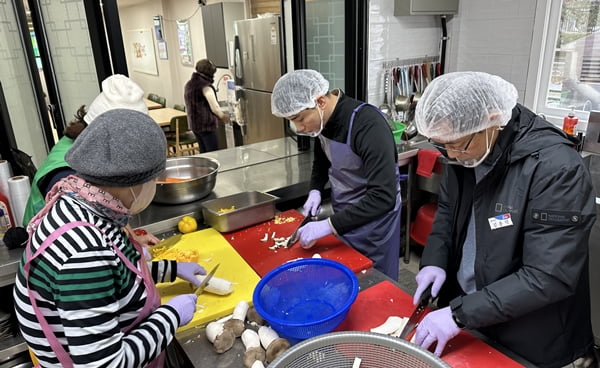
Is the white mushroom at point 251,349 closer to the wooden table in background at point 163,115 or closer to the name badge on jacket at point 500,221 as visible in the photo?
the name badge on jacket at point 500,221

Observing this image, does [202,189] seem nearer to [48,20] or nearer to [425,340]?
[48,20]

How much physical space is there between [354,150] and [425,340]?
0.88 metres

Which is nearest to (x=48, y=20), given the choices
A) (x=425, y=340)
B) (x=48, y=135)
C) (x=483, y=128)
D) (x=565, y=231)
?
(x=48, y=135)

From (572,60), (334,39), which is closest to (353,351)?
(334,39)

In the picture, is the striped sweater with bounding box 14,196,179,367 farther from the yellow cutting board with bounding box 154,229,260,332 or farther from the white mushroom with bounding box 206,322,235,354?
the yellow cutting board with bounding box 154,229,260,332

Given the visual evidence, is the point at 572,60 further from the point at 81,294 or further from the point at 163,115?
the point at 163,115

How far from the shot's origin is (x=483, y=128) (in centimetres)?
112

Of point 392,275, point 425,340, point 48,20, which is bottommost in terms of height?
point 392,275

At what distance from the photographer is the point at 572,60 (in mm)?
2924

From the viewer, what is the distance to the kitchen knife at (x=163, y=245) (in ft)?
5.80

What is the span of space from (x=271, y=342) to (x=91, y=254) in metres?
0.56

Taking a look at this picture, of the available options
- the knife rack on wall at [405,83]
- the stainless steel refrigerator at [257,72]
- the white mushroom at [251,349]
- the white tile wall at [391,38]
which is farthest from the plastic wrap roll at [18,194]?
the knife rack on wall at [405,83]

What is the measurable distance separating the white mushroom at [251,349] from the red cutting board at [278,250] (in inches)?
14.8

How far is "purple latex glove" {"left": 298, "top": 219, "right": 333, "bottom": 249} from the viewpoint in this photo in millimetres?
1680
